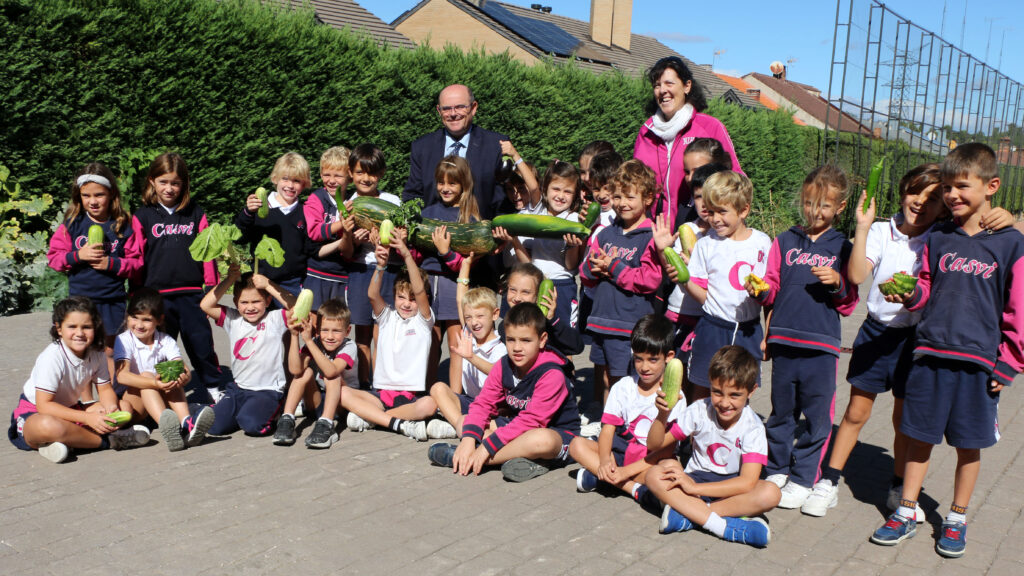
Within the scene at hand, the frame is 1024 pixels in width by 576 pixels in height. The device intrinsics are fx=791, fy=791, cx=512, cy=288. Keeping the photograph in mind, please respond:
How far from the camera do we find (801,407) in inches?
194

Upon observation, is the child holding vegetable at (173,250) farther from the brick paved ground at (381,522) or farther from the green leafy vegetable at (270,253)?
the brick paved ground at (381,522)

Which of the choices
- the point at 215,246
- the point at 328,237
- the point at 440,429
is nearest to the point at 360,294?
the point at 328,237

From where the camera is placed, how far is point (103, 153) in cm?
1029

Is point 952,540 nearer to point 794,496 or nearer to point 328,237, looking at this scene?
point 794,496

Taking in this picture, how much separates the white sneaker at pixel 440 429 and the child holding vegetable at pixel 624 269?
128 centimetres

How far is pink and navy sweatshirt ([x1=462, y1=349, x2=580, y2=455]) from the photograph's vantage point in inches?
210

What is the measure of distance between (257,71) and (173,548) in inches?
357

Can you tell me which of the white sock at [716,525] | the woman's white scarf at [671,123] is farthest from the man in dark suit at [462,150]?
the white sock at [716,525]

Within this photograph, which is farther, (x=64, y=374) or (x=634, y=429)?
(x=64, y=374)

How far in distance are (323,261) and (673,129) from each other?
125 inches

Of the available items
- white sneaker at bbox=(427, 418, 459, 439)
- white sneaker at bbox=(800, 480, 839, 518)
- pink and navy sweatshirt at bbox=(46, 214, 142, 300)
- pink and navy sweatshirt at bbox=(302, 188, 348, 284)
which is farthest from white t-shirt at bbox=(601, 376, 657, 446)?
pink and navy sweatshirt at bbox=(46, 214, 142, 300)

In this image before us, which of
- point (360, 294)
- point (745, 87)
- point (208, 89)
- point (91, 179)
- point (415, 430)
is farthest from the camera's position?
point (745, 87)

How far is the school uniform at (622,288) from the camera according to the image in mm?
5609

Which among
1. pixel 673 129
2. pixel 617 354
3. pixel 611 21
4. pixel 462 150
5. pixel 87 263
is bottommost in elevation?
pixel 617 354
